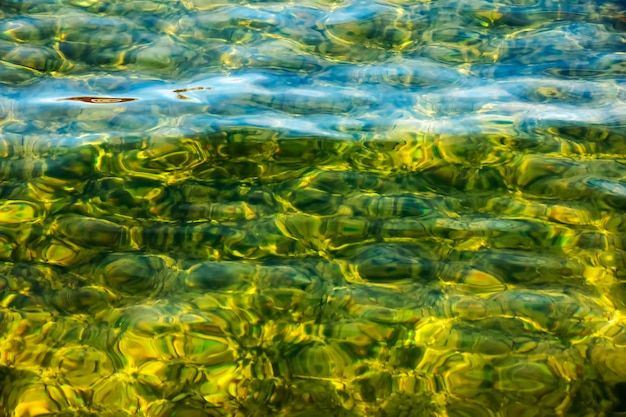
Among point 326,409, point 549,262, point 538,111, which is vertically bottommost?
point 326,409

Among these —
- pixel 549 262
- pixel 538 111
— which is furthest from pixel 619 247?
pixel 538 111

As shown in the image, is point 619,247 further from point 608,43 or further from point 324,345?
point 608,43

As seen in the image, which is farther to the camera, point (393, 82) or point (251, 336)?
point (393, 82)

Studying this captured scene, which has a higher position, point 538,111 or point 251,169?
point 538,111

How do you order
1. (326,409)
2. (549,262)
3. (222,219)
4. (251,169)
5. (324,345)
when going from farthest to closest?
1. (251,169)
2. (222,219)
3. (549,262)
4. (324,345)
5. (326,409)

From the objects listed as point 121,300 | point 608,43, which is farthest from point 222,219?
point 608,43

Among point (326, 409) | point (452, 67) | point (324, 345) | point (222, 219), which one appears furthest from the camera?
point (452, 67)
